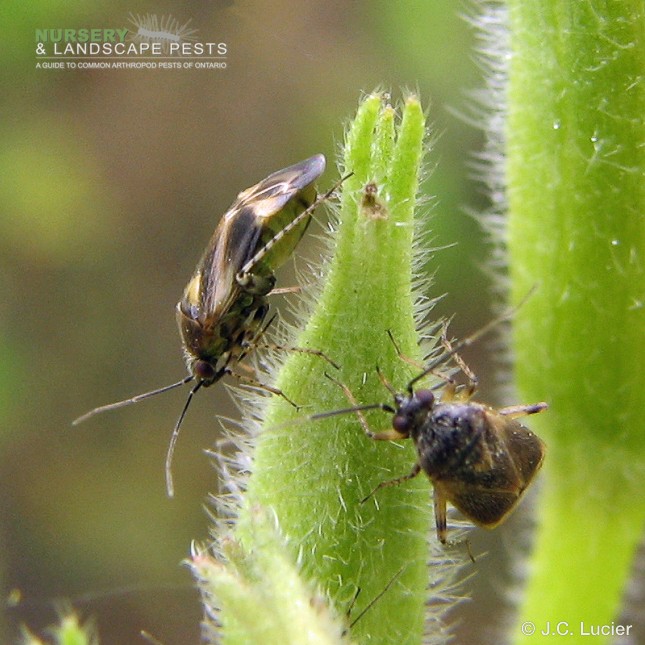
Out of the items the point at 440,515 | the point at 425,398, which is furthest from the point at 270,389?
the point at 440,515

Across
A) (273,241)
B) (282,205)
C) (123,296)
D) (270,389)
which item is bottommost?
(123,296)

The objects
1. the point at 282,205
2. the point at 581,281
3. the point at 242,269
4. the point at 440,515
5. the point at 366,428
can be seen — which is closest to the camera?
the point at 366,428

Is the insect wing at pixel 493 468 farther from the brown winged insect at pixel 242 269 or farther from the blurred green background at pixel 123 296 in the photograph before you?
the blurred green background at pixel 123 296

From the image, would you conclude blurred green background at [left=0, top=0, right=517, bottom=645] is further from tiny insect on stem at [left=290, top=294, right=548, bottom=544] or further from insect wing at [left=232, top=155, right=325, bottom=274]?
tiny insect on stem at [left=290, top=294, right=548, bottom=544]

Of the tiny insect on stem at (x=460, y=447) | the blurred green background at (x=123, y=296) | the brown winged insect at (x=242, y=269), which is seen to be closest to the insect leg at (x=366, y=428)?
the tiny insect on stem at (x=460, y=447)

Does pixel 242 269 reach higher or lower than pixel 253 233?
lower

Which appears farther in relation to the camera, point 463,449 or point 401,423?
point 463,449

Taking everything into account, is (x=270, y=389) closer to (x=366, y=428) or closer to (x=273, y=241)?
(x=366, y=428)
